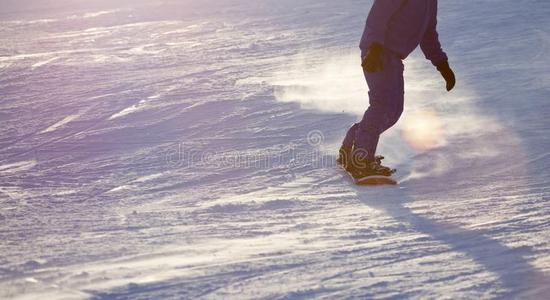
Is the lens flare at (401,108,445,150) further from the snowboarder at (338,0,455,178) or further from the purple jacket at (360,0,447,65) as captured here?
the purple jacket at (360,0,447,65)

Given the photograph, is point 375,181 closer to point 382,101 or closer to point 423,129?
point 382,101

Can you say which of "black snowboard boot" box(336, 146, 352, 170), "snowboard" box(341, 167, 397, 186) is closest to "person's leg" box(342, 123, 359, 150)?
"black snowboard boot" box(336, 146, 352, 170)

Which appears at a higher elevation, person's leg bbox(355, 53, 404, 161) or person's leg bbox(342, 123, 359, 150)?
person's leg bbox(355, 53, 404, 161)

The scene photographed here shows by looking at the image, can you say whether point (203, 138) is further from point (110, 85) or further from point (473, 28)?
point (473, 28)

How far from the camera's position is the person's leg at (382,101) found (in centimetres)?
451

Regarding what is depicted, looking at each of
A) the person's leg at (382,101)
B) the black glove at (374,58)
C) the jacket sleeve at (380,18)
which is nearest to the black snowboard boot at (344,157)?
the person's leg at (382,101)

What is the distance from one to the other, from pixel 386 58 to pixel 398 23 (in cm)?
22

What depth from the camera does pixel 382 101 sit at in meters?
4.57

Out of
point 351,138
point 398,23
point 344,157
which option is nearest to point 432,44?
point 398,23

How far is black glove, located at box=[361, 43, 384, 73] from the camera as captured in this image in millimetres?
4414

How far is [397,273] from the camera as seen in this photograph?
124 inches

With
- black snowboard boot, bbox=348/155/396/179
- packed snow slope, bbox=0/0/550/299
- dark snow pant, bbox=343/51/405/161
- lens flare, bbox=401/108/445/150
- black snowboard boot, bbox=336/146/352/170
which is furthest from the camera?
lens flare, bbox=401/108/445/150

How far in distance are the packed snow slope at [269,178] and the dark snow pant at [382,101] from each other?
1.01 feet

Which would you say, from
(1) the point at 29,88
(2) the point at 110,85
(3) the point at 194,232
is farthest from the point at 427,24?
(1) the point at 29,88
